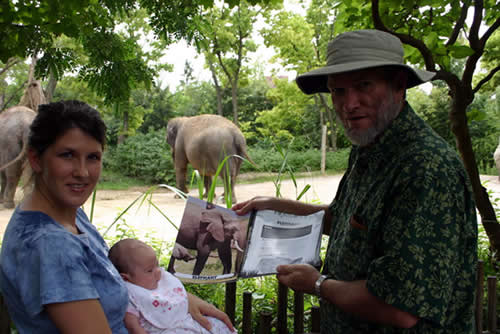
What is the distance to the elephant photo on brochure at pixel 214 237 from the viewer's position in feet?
5.83

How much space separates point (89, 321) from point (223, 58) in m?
20.7

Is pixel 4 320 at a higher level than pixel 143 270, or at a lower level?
lower

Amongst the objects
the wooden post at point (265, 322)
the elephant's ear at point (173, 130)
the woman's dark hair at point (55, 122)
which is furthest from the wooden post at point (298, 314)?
the elephant's ear at point (173, 130)

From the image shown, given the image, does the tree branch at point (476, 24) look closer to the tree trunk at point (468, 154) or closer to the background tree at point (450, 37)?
the background tree at point (450, 37)

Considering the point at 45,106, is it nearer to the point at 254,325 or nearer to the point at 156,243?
the point at 254,325

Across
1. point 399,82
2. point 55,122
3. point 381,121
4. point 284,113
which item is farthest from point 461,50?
point 284,113

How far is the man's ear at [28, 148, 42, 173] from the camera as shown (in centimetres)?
141

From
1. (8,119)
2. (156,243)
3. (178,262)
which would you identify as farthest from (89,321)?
(8,119)

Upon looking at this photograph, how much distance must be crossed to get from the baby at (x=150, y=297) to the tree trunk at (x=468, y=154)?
2.70 metres

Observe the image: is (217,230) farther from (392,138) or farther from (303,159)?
(303,159)

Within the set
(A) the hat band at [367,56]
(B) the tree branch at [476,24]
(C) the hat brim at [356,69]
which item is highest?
(B) the tree branch at [476,24]

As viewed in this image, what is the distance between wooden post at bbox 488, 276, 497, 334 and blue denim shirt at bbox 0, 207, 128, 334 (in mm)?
2538

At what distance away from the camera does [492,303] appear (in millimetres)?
2994

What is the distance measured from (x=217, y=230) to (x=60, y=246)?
703 mm
